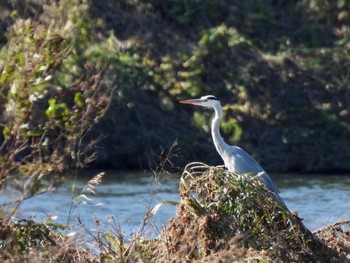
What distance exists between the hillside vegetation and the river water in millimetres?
626

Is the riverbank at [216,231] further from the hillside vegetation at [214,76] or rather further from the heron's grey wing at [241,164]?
the hillside vegetation at [214,76]

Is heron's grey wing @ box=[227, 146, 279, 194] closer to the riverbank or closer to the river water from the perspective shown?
the river water

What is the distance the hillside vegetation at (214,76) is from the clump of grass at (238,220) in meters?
11.3

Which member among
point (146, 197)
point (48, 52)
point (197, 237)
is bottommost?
point (146, 197)

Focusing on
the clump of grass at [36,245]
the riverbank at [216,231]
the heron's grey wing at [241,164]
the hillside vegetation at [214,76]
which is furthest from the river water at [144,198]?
the clump of grass at [36,245]

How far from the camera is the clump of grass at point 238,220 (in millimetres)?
7262

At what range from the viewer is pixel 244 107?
821 inches

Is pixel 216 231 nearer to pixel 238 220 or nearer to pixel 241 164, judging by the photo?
pixel 238 220

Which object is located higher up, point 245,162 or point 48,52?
point 48,52

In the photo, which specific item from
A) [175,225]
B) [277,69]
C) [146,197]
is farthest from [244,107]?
[175,225]

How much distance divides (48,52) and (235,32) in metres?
17.1

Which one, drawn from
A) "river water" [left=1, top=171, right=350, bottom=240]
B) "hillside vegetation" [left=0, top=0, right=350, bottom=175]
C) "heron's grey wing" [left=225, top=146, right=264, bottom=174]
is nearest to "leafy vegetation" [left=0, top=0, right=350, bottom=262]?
"hillside vegetation" [left=0, top=0, right=350, bottom=175]

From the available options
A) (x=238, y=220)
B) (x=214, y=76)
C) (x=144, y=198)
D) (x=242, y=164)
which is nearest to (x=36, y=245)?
(x=238, y=220)

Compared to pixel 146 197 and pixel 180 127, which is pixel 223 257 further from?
pixel 180 127
